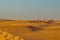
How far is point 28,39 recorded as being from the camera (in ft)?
14.6

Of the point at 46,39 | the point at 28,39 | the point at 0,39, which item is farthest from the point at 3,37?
the point at 46,39

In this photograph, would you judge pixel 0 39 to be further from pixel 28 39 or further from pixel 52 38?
pixel 52 38

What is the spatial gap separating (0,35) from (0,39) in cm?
15

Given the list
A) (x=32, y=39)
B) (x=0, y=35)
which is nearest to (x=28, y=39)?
(x=32, y=39)

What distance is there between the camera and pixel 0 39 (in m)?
3.36

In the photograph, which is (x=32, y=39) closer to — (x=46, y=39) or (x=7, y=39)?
(x=46, y=39)

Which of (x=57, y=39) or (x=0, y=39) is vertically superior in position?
(x=0, y=39)

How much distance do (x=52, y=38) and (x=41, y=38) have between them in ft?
0.93

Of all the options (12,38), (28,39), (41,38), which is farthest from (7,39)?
(41,38)

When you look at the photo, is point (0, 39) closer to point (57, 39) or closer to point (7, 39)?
point (7, 39)

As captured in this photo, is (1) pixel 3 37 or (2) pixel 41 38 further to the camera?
(2) pixel 41 38

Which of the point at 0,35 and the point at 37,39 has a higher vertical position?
the point at 0,35

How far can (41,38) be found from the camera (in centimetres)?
470

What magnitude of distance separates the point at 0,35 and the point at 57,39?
157 cm
